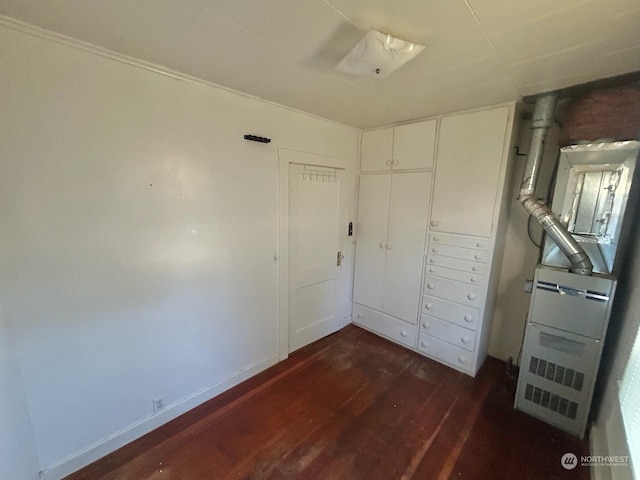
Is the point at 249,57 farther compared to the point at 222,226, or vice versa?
the point at 222,226

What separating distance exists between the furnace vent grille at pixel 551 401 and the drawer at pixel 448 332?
1.52 feet

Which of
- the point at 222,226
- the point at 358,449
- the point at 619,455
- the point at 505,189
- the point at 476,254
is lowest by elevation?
the point at 358,449

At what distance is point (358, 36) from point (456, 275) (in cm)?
194

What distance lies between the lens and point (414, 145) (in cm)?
242

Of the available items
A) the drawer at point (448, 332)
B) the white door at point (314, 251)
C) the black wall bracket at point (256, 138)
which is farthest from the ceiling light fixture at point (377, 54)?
the drawer at point (448, 332)

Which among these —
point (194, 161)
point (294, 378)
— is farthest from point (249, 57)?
point (294, 378)

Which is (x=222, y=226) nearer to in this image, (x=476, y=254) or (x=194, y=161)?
(x=194, y=161)

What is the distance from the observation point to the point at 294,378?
2.21 m

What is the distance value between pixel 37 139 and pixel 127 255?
670 mm

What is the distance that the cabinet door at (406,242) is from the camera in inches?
96.3

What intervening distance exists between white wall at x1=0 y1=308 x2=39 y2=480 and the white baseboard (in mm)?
126

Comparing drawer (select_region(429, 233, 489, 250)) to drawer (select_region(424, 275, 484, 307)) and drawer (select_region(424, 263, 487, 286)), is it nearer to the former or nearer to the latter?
drawer (select_region(424, 263, 487, 286))

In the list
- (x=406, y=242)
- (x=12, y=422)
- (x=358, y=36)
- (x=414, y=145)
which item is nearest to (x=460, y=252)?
(x=406, y=242)

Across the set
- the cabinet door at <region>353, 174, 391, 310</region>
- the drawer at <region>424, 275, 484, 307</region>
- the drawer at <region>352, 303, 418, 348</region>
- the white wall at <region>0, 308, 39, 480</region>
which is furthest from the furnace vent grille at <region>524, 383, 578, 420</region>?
the white wall at <region>0, 308, 39, 480</region>
